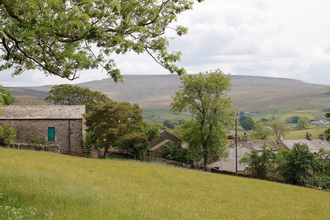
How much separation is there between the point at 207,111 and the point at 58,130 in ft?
77.8

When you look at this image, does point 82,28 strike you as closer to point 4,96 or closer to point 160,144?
point 4,96

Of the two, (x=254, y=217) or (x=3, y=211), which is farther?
(x=254, y=217)

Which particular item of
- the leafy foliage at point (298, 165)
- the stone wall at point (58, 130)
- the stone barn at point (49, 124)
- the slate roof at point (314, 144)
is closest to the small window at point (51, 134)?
the stone barn at point (49, 124)

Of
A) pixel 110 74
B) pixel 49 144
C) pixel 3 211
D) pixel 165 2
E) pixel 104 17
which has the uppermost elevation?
pixel 165 2

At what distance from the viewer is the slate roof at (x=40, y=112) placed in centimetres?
3731

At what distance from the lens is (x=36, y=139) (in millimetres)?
36938

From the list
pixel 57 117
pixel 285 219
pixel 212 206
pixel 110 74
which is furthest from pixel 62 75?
pixel 57 117

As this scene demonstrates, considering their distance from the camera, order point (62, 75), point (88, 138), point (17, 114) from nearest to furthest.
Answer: point (62, 75) < point (17, 114) < point (88, 138)

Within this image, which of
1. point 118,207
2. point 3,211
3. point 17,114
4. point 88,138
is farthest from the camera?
point 88,138

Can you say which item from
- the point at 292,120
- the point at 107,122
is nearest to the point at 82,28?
the point at 107,122

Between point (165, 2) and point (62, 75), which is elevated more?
point (165, 2)

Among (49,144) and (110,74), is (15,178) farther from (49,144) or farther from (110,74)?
(49,144)

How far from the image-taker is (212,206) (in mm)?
13523

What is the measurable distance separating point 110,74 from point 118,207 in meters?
5.42
